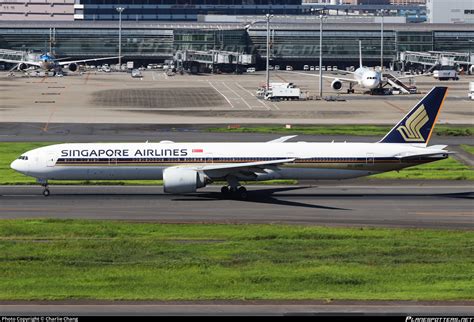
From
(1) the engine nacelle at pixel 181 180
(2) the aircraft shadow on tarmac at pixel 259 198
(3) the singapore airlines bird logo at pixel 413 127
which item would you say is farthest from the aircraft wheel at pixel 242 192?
(3) the singapore airlines bird logo at pixel 413 127

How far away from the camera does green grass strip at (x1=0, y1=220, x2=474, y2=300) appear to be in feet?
130

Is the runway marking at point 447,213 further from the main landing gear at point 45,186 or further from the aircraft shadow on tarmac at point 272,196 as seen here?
the main landing gear at point 45,186

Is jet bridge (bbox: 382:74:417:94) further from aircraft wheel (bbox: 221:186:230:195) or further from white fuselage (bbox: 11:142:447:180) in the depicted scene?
aircraft wheel (bbox: 221:186:230:195)

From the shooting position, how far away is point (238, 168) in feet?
213

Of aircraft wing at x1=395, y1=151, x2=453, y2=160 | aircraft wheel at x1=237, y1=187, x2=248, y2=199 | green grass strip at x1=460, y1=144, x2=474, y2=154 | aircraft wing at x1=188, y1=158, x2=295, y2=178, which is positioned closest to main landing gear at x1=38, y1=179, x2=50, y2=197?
aircraft wing at x1=188, y1=158, x2=295, y2=178

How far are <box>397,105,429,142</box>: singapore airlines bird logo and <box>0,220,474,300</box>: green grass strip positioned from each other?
1504 centimetres

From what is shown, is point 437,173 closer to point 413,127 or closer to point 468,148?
point 413,127

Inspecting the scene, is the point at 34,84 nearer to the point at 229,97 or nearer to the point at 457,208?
the point at 229,97

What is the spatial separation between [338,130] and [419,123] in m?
37.5

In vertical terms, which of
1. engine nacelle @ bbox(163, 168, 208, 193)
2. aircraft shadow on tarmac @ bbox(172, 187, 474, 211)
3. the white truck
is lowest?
aircraft shadow on tarmac @ bbox(172, 187, 474, 211)

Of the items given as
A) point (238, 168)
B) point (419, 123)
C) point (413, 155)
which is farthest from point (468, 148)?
point (238, 168)

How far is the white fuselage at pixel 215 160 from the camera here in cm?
6594

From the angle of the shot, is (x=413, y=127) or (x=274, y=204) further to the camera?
(x=413, y=127)

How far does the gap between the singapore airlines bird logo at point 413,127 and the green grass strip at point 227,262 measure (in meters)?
15.0
